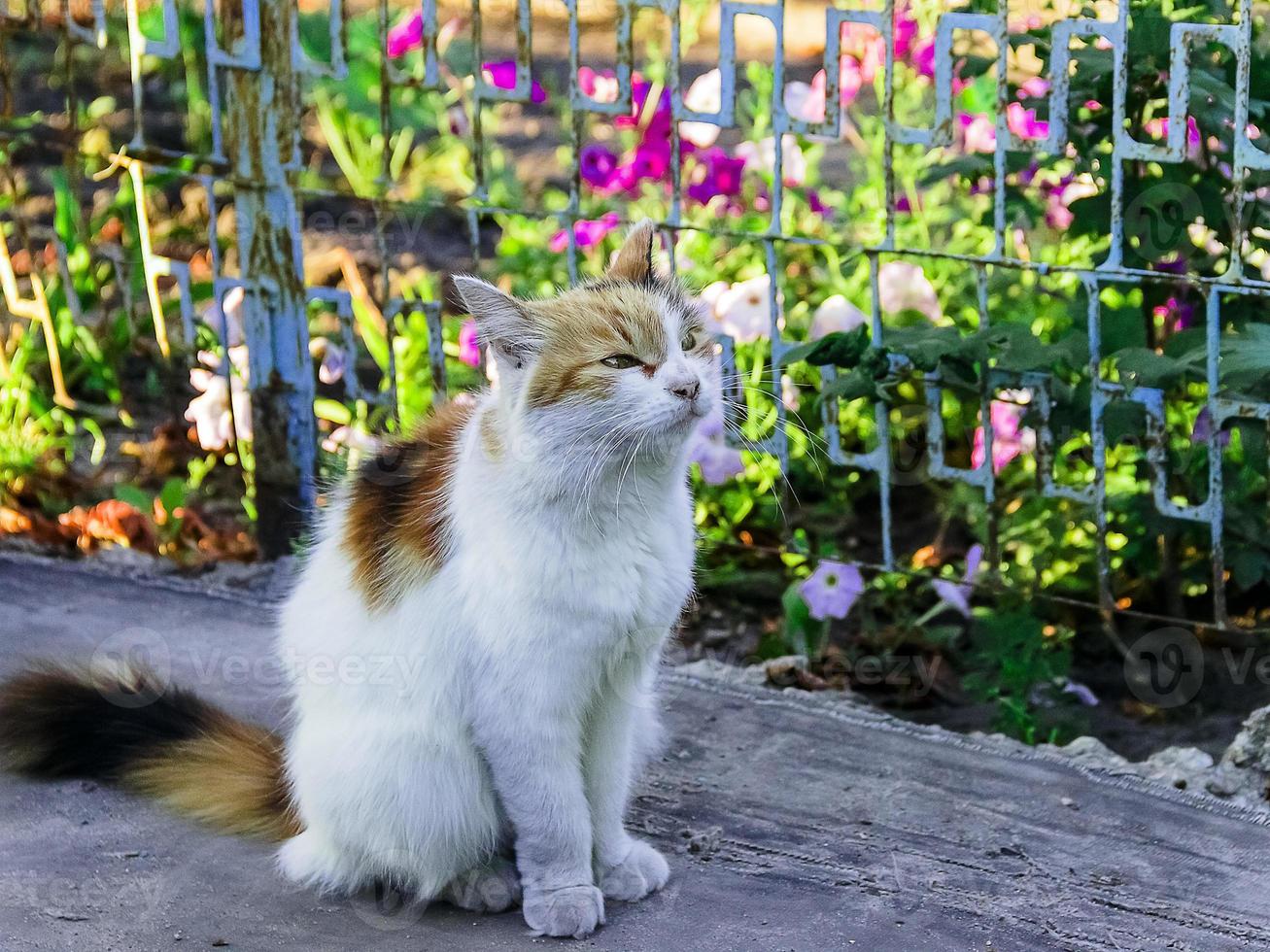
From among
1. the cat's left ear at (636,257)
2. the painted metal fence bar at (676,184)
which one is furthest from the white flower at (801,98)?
the cat's left ear at (636,257)

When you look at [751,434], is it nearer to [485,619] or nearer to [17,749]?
[485,619]

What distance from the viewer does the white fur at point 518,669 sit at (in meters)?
2.42

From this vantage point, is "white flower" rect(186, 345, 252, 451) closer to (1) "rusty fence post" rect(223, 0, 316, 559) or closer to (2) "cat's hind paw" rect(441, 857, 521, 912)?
(1) "rusty fence post" rect(223, 0, 316, 559)

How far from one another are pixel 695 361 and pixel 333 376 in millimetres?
2025

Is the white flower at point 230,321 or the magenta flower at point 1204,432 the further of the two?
the white flower at point 230,321

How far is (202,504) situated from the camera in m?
4.47

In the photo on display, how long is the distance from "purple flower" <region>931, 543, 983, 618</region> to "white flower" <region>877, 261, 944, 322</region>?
2.20 ft

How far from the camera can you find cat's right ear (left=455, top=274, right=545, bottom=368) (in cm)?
243

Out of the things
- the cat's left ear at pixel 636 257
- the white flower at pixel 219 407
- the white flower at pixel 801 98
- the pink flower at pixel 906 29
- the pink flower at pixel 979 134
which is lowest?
the white flower at pixel 219 407

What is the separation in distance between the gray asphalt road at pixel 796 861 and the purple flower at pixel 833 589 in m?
0.27

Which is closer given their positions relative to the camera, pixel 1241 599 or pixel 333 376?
pixel 1241 599

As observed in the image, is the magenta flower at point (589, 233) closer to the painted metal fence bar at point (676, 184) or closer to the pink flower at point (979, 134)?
the painted metal fence bar at point (676, 184)

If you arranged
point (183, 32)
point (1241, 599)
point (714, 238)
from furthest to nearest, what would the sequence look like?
1. point (183, 32)
2. point (714, 238)
3. point (1241, 599)

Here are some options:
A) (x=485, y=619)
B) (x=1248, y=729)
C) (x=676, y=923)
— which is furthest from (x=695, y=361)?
(x=1248, y=729)
